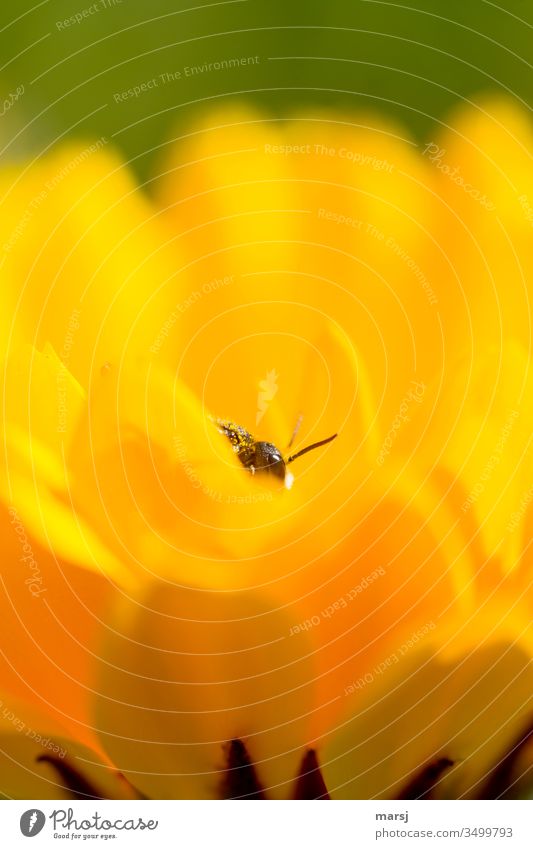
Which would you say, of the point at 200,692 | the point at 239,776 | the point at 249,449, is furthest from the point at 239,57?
the point at 239,776

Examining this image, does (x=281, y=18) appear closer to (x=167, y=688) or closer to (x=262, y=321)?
(x=262, y=321)

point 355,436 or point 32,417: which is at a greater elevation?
point 32,417

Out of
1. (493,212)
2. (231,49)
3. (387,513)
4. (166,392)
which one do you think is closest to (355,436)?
(387,513)

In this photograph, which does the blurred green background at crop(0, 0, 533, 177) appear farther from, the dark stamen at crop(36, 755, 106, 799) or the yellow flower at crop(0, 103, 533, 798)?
the dark stamen at crop(36, 755, 106, 799)

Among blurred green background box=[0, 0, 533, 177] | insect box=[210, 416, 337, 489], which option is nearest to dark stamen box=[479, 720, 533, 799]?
insect box=[210, 416, 337, 489]

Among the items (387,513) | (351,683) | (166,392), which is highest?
(166,392)

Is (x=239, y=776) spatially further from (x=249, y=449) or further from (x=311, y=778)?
(x=249, y=449)
